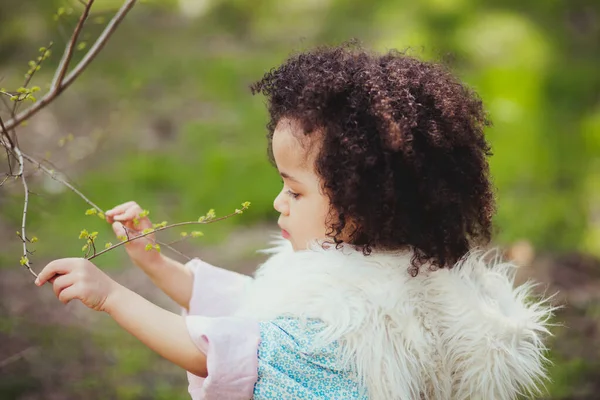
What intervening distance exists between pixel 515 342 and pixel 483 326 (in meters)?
0.09

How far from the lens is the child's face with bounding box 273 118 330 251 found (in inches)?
62.4

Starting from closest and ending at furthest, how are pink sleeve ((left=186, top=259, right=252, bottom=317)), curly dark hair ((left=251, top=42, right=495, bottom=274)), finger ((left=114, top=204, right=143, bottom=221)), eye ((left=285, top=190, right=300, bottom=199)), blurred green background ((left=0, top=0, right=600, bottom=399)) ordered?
curly dark hair ((left=251, top=42, right=495, bottom=274))
eye ((left=285, top=190, right=300, bottom=199))
finger ((left=114, top=204, right=143, bottom=221))
pink sleeve ((left=186, top=259, right=252, bottom=317))
blurred green background ((left=0, top=0, right=600, bottom=399))

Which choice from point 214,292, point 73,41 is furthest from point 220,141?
point 73,41

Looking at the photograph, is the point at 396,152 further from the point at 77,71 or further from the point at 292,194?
the point at 77,71

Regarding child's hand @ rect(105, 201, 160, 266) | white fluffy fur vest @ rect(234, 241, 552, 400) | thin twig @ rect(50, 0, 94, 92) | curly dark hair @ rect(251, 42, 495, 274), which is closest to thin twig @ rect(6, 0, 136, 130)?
thin twig @ rect(50, 0, 94, 92)

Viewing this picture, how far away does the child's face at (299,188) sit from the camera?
1584 millimetres

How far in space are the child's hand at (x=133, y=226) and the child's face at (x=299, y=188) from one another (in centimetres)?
34

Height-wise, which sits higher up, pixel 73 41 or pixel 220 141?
pixel 220 141

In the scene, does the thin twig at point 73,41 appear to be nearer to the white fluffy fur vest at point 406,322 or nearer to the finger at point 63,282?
the finger at point 63,282

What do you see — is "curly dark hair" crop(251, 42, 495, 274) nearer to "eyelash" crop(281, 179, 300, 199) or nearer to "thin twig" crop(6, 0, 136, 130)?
"eyelash" crop(281, 179, 300, 199)

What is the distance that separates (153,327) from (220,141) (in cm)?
378

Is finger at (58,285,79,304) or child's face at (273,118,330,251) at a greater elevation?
child's face at (273,118,330,251)

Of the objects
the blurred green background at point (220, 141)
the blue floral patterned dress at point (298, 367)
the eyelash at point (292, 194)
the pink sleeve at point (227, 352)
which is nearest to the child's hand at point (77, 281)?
the pink sleeve at point (227, 352)

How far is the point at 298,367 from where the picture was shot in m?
1.50
